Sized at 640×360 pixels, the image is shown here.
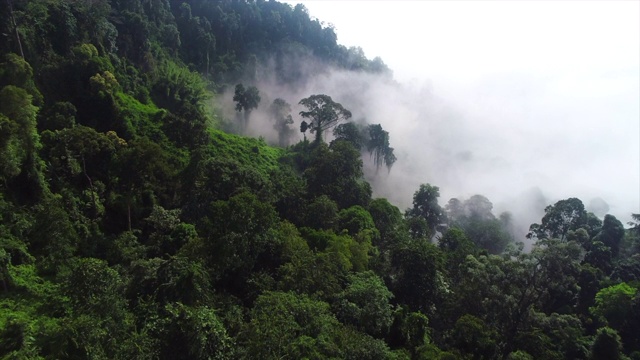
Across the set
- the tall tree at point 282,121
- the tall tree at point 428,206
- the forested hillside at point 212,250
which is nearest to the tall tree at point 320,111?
the forested hillside at point 212,250

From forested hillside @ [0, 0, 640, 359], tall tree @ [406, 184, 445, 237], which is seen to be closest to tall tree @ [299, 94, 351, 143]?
forested hillside @ [0, 0, 640, 359]

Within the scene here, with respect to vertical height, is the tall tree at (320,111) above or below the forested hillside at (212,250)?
above

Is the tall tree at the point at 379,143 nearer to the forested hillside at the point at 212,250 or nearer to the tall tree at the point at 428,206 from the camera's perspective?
the tall tree at the point at 428,206

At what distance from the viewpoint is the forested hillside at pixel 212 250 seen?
21.9m

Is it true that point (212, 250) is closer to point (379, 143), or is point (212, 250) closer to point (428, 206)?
point (428, 206)

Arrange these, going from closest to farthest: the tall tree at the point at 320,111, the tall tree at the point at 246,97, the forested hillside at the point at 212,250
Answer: the forested hillside at the point at 212,250 < the tall tree at the point at 320,111 < the tall tree at the point at 246,97

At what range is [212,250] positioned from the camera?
94.8ft

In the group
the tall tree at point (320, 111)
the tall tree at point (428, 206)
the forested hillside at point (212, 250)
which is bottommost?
the forested hillside at point (212, 250)

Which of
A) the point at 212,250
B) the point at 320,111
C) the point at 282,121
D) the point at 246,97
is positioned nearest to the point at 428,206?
the point at 320,111

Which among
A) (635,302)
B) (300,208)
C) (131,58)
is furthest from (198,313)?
(131,58)

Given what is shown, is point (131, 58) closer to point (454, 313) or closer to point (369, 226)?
point (369, 226)

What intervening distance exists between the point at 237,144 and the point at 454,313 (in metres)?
36.2

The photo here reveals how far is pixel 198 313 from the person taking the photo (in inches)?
735

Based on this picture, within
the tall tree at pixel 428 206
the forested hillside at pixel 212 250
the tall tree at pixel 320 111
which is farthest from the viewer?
the tall tree at pixel 320 111
